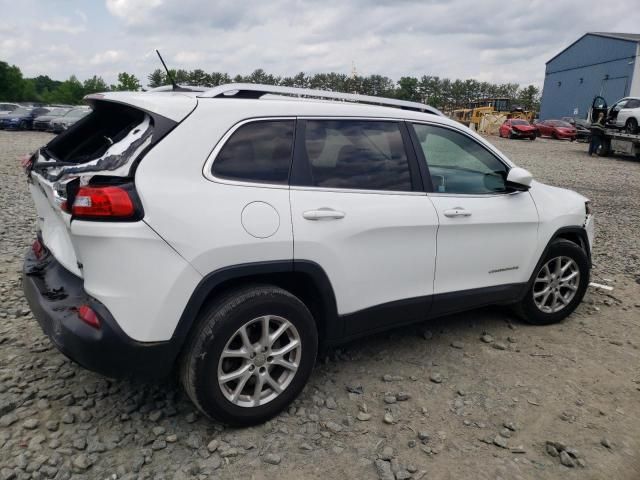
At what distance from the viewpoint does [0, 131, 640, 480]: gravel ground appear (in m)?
2.64

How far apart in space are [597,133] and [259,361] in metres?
23.4

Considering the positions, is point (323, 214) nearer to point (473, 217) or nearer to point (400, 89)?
point (473, 217)

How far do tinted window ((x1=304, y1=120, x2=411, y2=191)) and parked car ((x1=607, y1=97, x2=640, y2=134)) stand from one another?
69.2 ft

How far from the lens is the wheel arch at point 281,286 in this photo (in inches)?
101

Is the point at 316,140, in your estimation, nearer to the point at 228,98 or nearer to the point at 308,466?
the point at 228,98

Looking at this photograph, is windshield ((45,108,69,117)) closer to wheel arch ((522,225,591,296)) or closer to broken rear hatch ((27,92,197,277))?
broken rear hatch ((27,92,197,277))

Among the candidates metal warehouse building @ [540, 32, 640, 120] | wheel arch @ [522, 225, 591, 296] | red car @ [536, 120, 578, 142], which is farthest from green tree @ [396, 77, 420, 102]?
wheel arch @ [522, 225, 591, 296]

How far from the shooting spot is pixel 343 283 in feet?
10.00

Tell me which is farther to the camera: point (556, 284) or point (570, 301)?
point (570, 301)

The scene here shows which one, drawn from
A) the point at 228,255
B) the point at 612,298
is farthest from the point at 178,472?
the point at 612,298

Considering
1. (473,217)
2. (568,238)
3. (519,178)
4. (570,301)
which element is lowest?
(570,301)

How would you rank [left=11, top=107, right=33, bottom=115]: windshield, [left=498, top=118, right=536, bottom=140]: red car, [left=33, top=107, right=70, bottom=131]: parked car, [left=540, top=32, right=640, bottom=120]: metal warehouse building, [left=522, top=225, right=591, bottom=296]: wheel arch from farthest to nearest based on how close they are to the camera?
[left=540, top=32, right=640, bottom=120]: metal warehouse building
[left=498, top=118, right=536, bottom=140]: red car
[left=11, top=107, right=33, bottom=115]: windshield
[left=33, top=107, right=70, bottom=131]: parked car
[left=522, top=225, right=591, bottom=296]: wheel arch

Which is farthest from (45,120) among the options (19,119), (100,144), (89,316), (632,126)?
(89,316)

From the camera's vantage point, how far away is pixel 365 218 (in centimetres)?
307
